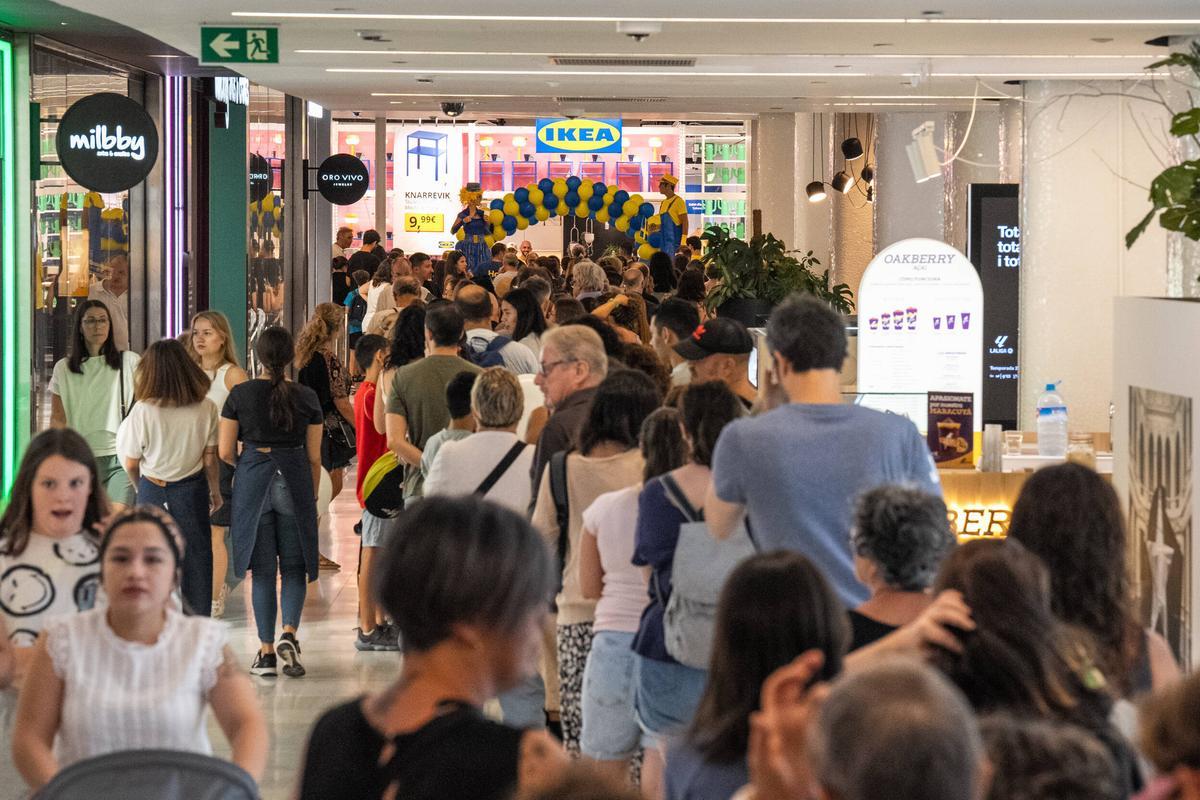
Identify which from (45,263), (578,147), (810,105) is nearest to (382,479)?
(45,263)

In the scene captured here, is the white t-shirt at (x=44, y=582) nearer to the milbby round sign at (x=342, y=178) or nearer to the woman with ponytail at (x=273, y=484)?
the woman with ponytail at (x=273, y=484)

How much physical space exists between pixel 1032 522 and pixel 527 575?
1.35 meters

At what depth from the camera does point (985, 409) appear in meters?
11.3

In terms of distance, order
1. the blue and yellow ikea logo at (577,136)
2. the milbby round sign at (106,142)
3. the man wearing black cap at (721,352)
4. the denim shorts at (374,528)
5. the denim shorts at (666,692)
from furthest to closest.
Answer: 1. the blue and yellow ikea logo at (577,136)
2. the milbby round sign at (106,142)
3. the denim shorts at (374,528)
4. the man wearing black cap at (721,352)
5. the denim shorts at (666,692)

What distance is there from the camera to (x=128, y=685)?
3.22 meters

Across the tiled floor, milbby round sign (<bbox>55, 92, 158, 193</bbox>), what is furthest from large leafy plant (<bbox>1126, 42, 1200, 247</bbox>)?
milbby round sign (<bbox>55, 92, 158, 193</bbox>)

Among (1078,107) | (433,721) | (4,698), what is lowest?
(4,698)

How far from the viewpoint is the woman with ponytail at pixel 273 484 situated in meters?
6.91

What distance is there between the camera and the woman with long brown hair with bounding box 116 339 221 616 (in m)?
6.85

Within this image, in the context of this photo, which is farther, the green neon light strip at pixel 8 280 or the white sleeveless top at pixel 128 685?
the green neon light strip at pixel 8 280

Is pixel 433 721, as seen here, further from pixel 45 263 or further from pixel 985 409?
pixel 985 409

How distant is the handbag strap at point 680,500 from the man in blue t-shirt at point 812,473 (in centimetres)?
14

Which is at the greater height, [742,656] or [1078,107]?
[1078,107]

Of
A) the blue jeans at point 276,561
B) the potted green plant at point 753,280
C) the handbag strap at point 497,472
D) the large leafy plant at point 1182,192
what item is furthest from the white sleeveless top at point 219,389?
the potted green plant at point 753,280
